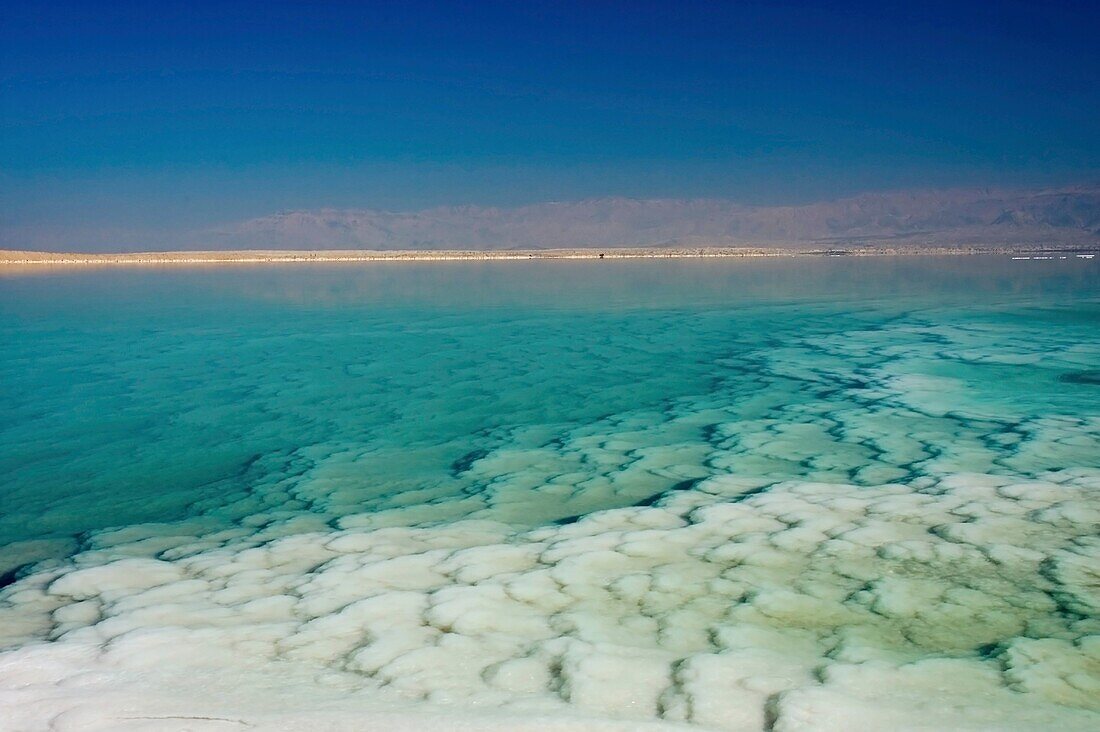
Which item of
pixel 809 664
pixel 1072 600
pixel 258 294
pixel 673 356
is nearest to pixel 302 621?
pixel 809 664

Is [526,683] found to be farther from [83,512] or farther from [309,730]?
[83,512]

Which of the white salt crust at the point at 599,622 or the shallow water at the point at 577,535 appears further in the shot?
the shallow water at the point at 577,535

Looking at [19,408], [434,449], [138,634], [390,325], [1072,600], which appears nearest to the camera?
[138,634]

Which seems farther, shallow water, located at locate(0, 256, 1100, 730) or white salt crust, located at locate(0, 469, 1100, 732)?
shallow water, located at locate(0, 256, 1100, 730)

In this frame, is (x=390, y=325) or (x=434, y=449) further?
(x=390, y=325)
